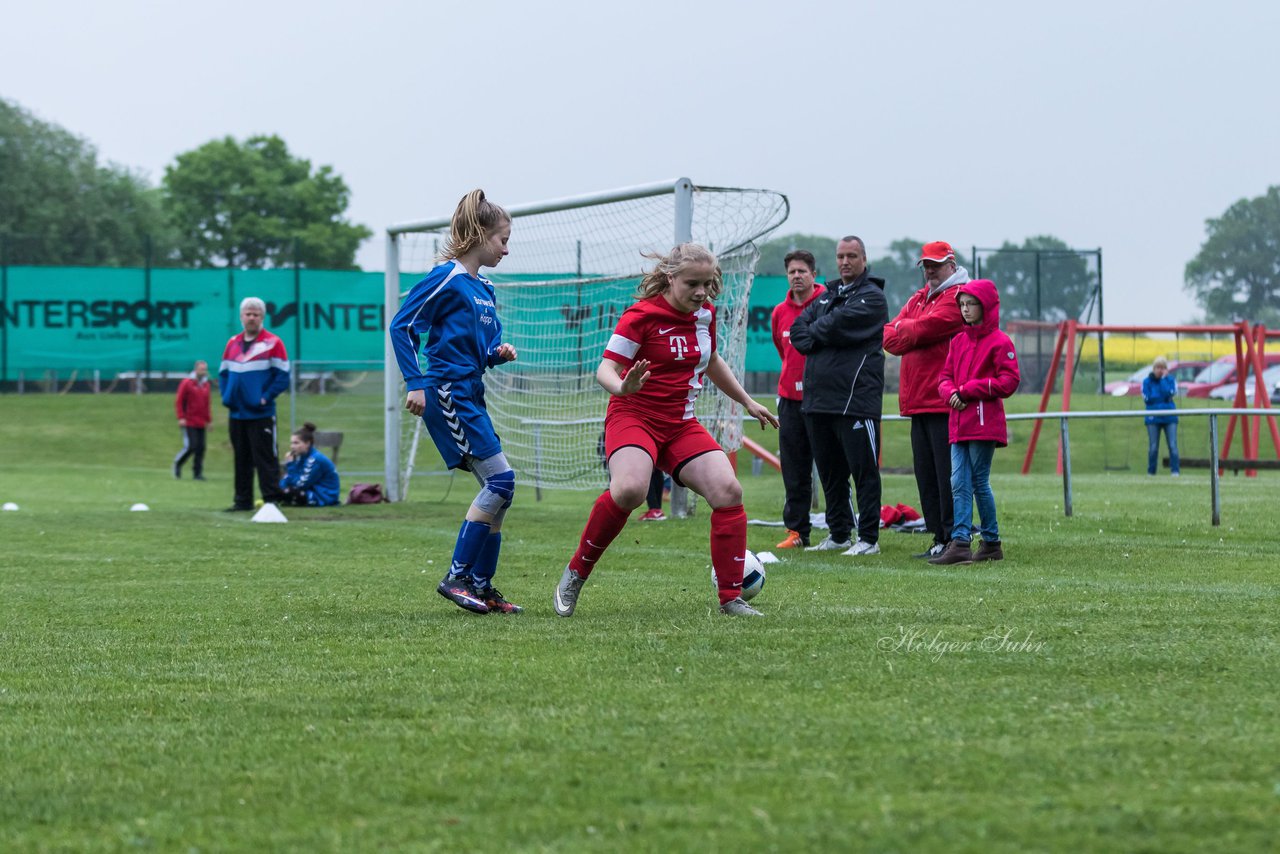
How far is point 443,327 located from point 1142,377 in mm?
29449

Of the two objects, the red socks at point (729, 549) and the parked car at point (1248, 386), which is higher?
the parked car at point (1248, 386)

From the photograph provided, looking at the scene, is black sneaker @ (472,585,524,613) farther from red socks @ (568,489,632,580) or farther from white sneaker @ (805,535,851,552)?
white sneaker @ (805,535,851,552)

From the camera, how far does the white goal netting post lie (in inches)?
513

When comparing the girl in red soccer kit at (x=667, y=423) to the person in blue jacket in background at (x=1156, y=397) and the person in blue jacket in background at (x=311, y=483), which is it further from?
the person in blue jacket in background at (x=1156, y=397)

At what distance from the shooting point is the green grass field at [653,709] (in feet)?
10.2

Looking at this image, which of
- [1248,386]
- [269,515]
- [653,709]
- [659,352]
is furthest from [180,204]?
[653,709]

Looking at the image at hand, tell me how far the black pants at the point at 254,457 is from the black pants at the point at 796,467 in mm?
5837

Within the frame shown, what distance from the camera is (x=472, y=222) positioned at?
689 centimetres

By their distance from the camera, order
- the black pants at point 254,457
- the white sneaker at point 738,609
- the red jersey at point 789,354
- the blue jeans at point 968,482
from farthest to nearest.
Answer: the black pants at point 254,457
the red jersey at point 789,354
the blue jeans at point 968,482
the white sneaker at point 738,609

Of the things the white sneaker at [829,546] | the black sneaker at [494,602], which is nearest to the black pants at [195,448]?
the white sneaker at [829,546]

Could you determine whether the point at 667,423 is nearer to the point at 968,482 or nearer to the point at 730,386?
the point at 730,386

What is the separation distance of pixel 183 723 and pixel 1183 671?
305 centimetres

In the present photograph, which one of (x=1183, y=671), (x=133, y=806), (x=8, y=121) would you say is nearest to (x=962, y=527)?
(x=1183, y=671)

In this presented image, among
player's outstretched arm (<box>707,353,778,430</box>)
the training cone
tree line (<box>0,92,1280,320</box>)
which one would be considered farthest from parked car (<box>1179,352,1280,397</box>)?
player's outstretched arm (<box>707,353,778,430</box>)
